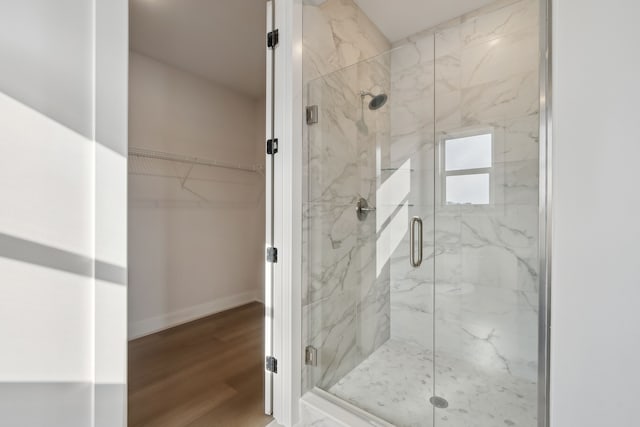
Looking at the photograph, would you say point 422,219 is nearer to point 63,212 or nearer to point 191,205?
point 63,212

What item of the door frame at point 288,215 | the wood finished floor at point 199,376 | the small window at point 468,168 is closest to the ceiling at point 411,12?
the door frame at point 288,215

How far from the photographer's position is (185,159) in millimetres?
2967

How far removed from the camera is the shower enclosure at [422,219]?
1.69 metres

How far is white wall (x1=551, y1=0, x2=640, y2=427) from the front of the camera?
2.71ft

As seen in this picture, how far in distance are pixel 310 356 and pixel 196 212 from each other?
212cm

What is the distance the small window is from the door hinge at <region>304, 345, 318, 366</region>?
4.60 ft

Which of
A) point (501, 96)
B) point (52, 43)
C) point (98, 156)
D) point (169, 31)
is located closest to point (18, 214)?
point (98, 156)

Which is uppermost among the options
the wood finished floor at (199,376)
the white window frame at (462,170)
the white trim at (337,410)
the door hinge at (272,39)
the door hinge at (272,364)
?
the door hinge at (272,39)

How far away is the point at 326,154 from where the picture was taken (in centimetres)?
185

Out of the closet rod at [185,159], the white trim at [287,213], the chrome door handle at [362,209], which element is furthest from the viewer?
the closet rod at [185,159]

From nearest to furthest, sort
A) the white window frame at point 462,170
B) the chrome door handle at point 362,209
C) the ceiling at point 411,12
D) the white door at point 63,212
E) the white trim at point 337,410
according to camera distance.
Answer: the white door at point 63,212 < the white trim at point 337,410 < the white window frame at point 462,170 < the chrome door handle at point 362,209 < the ceiling at point 411,12

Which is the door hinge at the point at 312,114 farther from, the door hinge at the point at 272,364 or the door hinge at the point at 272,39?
the door hinge at the point at 272,364

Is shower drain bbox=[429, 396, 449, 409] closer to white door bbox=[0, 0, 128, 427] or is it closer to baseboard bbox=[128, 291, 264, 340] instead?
white door bbox=[0, 0, 128, 427]

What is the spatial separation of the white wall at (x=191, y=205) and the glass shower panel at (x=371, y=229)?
6.21ft
